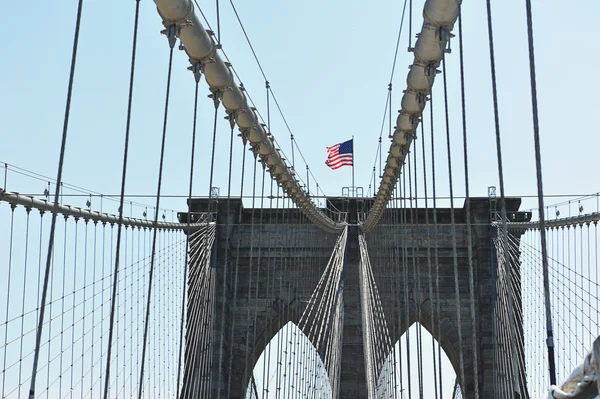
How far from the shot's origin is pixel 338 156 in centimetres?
2702

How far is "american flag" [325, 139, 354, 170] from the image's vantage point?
87.9 ft

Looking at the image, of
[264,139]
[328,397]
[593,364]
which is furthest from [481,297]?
[593,364]

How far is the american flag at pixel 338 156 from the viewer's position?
26797mm

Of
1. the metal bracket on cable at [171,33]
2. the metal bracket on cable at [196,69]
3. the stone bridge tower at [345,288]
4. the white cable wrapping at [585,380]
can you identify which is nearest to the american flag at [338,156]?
the stone bridge tower at [345,288]

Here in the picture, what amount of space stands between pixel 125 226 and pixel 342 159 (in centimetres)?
1065

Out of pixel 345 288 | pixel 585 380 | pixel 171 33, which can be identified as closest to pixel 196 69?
pixel 171 33

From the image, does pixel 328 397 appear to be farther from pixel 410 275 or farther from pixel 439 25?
pixel 439 25

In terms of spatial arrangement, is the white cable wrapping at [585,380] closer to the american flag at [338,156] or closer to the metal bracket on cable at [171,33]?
the metal bracket on cable at [171,33]

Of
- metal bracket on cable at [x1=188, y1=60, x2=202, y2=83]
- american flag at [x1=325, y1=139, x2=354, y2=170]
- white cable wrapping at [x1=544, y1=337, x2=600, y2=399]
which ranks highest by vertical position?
american flag at [x1=325, y1=139, x2=354, y2=170]

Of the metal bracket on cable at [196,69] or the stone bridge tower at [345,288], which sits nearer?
the metal bracket on cable at [196,69]

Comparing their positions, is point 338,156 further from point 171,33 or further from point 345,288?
point 171,33

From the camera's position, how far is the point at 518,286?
2484 cm

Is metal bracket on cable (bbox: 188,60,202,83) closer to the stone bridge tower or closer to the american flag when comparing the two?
the stone bridge tower

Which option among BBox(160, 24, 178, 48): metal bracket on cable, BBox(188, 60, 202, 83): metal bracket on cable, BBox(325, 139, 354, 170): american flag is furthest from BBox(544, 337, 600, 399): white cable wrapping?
BBox(325, 139, 354, 170): american flag
